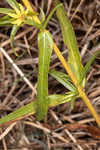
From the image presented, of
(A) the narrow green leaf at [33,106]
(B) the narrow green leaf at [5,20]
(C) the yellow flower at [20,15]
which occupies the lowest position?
(A) the narrow green leaf at [33,106]

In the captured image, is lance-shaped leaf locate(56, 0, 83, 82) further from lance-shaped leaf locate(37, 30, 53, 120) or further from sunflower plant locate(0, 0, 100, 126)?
lance-shaped leaf locate(37, 30, 53, 120)

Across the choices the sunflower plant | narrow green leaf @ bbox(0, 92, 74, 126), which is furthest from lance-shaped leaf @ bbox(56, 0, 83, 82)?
narrow green leaf @ bbox(0, 92, 74, 126)

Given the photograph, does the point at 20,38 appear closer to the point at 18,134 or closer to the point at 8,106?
the point at 8,106

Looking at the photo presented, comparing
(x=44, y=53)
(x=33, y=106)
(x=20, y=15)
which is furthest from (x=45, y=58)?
(x=33, y=106)

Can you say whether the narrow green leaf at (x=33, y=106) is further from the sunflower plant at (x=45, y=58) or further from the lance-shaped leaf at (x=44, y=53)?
the lance-shaped leaf at (x=44, y=53)

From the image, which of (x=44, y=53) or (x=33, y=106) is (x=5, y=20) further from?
(x=33, y=106)

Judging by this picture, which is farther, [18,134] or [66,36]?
[18,134]

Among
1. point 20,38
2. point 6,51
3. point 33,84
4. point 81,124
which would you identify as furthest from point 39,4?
point 81,124

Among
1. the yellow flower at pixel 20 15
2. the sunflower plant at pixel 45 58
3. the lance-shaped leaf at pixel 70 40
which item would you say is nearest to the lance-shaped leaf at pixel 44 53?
the sunflower plant at pixel 45 58
